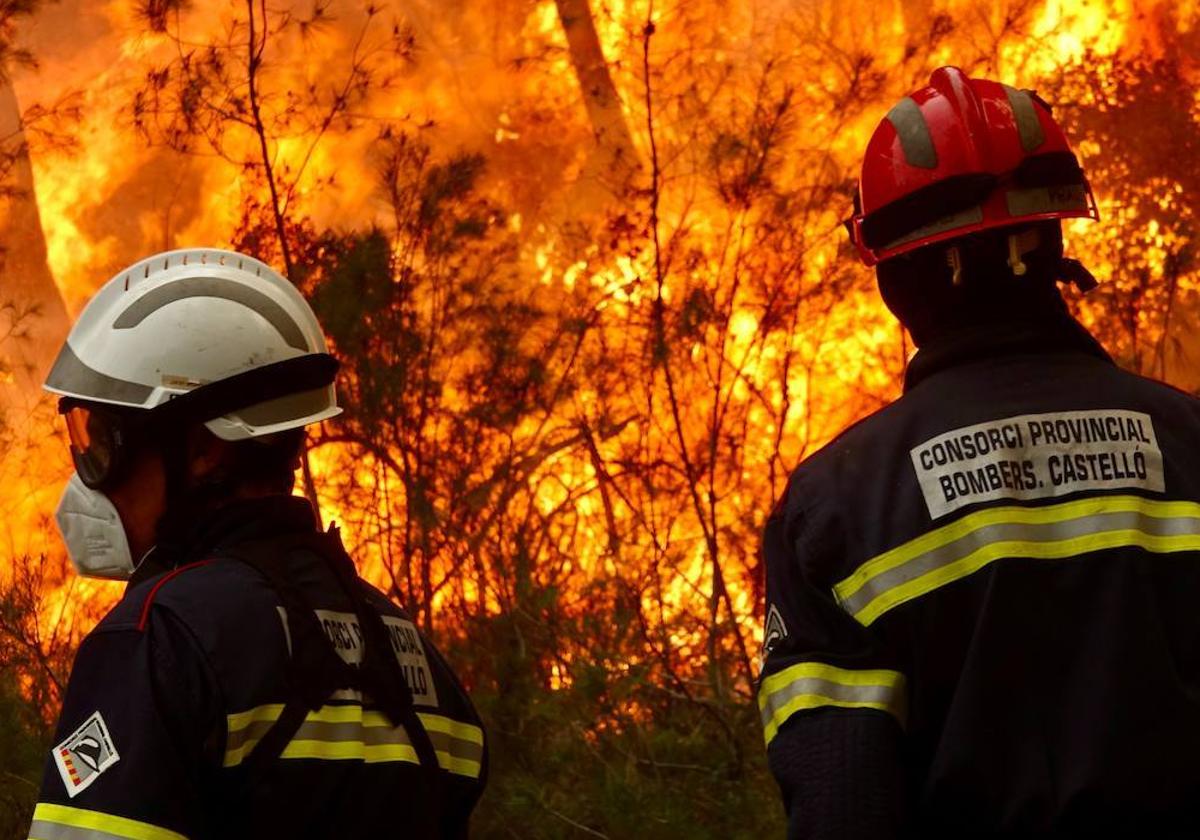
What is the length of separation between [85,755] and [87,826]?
8cm

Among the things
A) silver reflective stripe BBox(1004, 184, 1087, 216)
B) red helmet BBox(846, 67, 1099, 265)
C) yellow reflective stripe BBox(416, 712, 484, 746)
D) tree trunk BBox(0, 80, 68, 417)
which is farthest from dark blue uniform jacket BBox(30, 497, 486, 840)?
tree trunk BBox(0, 80, 68, 417)

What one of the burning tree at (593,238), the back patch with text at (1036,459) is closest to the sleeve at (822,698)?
the back patch with text at (1036,459)

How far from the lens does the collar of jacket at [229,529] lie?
6.44 ft

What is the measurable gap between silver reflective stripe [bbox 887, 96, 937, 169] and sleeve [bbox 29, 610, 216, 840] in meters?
1.07

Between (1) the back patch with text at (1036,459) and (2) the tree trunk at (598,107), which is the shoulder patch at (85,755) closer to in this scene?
(1) the back patch with text at (1036,459)

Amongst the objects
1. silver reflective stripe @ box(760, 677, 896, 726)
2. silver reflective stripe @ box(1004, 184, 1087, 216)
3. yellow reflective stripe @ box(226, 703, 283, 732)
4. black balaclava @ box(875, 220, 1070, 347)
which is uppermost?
silver reflective stripe @ box(1004, 184, 1087, 216)

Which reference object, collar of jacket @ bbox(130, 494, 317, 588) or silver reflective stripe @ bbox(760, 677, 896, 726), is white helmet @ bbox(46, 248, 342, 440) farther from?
silver reflective stripe @ bbox(760, 677, 896, 726)

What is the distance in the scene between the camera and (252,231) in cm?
552

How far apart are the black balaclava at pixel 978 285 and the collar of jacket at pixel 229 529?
2.66ft

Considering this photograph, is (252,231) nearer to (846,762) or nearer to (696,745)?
(696,745)

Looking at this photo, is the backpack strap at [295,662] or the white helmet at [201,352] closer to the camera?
the backpack strap at [295,662]

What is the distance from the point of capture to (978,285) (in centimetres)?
193

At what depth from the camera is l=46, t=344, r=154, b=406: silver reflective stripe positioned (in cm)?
207

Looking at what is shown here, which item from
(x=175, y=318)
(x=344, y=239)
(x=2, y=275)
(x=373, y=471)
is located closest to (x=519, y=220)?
(x=344, y=239)
